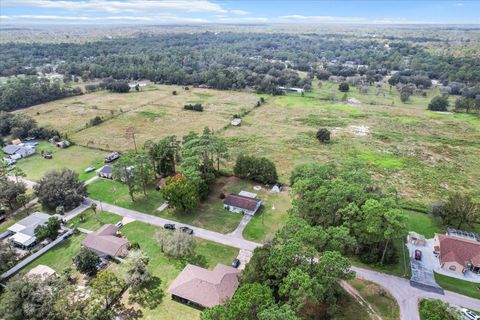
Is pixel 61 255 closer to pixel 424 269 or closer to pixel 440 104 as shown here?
pixel 424 269

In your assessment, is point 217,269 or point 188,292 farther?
point 217,269

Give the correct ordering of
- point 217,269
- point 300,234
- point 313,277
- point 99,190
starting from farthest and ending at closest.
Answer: point 99,190, point 217,269, point 300,234, point 313,277

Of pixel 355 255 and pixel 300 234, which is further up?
pixel 300 234

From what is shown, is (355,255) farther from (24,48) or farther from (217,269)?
(24,48)

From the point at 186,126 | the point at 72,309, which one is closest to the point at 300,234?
the point at 72,309

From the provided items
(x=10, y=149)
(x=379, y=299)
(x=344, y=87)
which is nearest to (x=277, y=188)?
(x=379, y=299)

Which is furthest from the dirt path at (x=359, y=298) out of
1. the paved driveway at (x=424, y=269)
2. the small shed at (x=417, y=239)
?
the small shed at (x=417, y=239)
